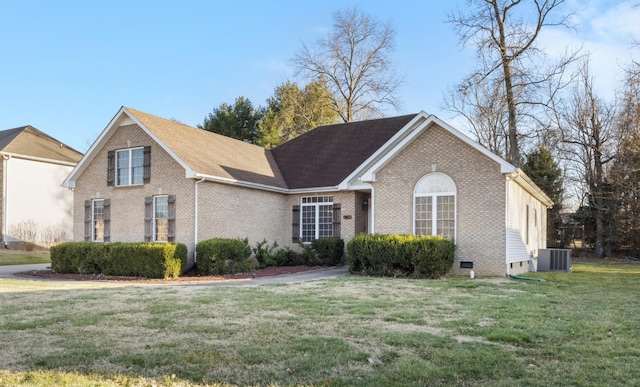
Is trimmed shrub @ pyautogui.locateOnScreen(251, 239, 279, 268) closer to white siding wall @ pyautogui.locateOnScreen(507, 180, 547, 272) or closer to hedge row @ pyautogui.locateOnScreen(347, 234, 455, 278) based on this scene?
hedge row @ pyautogui.locateOnScreen(347, 234, 455, 278)

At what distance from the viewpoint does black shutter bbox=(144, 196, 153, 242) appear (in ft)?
64.3

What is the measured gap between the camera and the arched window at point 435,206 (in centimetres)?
1650

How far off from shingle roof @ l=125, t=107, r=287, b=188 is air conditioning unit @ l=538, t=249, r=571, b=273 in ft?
35.3

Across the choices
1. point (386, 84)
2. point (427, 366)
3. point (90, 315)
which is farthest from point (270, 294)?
point (386, 84)

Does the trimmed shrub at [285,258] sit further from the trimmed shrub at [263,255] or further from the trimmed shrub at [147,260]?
the trimmed shrub at [147,260]

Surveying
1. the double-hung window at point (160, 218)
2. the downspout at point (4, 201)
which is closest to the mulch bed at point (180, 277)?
the double-hung window at point (160, 218)

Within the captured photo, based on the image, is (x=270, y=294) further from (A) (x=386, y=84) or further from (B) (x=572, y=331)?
(A) (x=386, y=84)

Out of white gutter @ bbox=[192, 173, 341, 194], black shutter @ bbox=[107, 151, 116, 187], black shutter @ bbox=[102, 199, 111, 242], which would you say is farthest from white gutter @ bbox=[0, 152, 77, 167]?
white gutter @ bbox=[192, 173, 341, 194]

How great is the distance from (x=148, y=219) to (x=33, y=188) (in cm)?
1461

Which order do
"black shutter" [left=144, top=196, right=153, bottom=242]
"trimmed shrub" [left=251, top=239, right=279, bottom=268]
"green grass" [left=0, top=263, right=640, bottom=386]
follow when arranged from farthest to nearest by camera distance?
"trimmed shrub" [left=251, top=239, right=279, bottom=268] → "black shutter" [left=144, top=196, right=153, bottom=242] → "green grass" [left=0, top=263, right=640, bottom=386]

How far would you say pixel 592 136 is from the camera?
103ft

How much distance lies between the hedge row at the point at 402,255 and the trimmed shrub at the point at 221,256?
3.93 meters

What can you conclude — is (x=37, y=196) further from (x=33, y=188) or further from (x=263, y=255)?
(x=263, y=255)

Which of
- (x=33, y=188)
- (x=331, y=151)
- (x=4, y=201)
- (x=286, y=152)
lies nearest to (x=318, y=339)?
(x=331, y=151)
